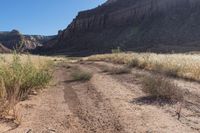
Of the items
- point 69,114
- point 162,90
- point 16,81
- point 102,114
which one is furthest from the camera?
point 162,90

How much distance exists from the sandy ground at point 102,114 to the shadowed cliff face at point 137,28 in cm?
6658

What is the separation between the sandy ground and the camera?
25.8ft

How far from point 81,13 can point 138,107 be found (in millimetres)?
163719

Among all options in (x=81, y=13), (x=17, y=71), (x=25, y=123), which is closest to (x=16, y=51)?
(x=17, y=71)

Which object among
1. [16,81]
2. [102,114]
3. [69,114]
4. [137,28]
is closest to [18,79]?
[16,81]

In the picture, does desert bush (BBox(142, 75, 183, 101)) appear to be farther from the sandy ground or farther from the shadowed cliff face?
the shadowed cliff face

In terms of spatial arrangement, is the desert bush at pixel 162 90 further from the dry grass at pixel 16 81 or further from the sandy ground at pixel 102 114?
the dry grass at pixel 16 81

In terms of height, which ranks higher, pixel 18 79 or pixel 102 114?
pixel 18 79

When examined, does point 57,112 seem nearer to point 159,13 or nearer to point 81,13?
point 159,13

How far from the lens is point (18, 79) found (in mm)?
11094

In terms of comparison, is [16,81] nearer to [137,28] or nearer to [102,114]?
[102,114]

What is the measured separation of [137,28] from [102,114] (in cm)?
11465

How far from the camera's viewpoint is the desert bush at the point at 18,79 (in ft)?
31.7

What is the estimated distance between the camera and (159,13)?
118 metres
